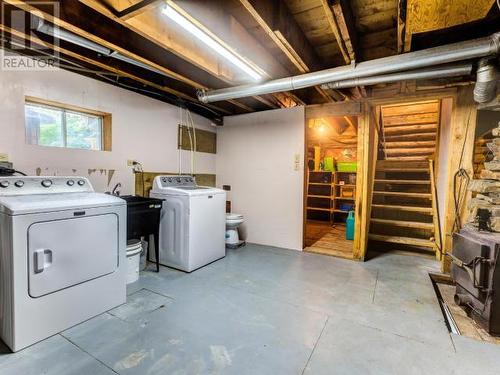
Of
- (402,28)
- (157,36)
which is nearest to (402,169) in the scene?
(402,28)

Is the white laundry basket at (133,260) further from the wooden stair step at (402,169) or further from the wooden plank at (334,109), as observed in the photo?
the wooden stair step at (402,169)

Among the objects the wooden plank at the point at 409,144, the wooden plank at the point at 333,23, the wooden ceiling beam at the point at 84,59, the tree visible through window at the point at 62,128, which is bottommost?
the tree visible through window at the point at 62,128

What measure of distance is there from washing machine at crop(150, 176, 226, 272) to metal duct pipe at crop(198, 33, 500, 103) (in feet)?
4.40

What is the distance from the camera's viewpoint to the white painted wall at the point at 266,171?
4047mm

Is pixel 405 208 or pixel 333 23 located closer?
pixel 333 23

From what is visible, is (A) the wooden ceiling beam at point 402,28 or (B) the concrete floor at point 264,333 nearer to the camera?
(B) the concrete floor at point 264,333

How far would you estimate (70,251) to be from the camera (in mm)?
1938

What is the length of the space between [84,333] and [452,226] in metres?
3.94

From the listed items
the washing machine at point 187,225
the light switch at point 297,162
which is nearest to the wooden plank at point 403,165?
the light switch at point 297,162

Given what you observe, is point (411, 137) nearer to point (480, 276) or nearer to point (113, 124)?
point (480, 276)

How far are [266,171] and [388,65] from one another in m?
2.39

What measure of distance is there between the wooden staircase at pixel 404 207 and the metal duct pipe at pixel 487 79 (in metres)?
2.19

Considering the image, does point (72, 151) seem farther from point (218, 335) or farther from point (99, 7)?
point (218, 335)

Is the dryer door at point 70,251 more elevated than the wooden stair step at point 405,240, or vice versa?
the dryer door at point 70,251
